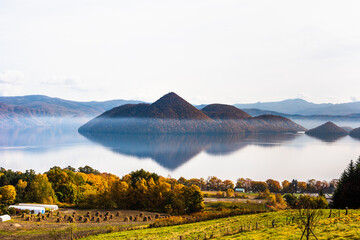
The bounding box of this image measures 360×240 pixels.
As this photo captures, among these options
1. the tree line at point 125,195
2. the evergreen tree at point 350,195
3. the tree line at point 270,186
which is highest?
the evergreen tree at point 350,195

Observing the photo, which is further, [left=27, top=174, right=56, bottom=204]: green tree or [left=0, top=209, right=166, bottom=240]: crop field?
[left=27, top=174, right=56, bottom=204]: green tree

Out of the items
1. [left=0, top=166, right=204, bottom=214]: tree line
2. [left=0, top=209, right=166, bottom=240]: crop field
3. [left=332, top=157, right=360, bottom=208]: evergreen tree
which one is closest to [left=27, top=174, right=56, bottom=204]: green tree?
[left=0, top=166, right=204, bottom=214]: tree line

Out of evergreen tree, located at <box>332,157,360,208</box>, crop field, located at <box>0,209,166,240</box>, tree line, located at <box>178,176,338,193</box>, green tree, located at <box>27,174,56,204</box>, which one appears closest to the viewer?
crop field, located at <box>0,209,166,240</box>

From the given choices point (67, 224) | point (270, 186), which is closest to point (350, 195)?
point (67, 224)

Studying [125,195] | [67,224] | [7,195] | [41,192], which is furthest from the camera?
[41,192]

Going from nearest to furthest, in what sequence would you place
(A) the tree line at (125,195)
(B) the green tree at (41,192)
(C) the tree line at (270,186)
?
(A) the tree line at (125,195)
(B) the green tree at (41,192)
(C) the tree line at (270,186)

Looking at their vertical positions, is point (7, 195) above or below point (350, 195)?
below

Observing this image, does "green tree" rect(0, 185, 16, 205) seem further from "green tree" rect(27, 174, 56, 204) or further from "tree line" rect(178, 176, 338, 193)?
"tree line" rect(178, 176, 338, 193)

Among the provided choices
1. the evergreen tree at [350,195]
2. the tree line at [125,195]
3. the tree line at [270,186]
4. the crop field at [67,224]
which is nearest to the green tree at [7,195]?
the tree line at [125,195]

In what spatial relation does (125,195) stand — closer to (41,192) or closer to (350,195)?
(41,192)

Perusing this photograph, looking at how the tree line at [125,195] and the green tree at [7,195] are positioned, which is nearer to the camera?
the tree line at [125,195]

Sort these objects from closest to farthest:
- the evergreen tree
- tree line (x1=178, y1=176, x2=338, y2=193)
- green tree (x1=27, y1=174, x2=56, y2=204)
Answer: the evergreen tree, green tree (x1=27, y1=174, x2=56, y2=204), tree line (x1=178, y1=176, x2=338, y2=193)

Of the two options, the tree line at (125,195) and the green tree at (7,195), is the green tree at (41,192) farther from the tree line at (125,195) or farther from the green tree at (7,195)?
the green tree at (7,195)

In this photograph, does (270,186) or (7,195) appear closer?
(7,195)
